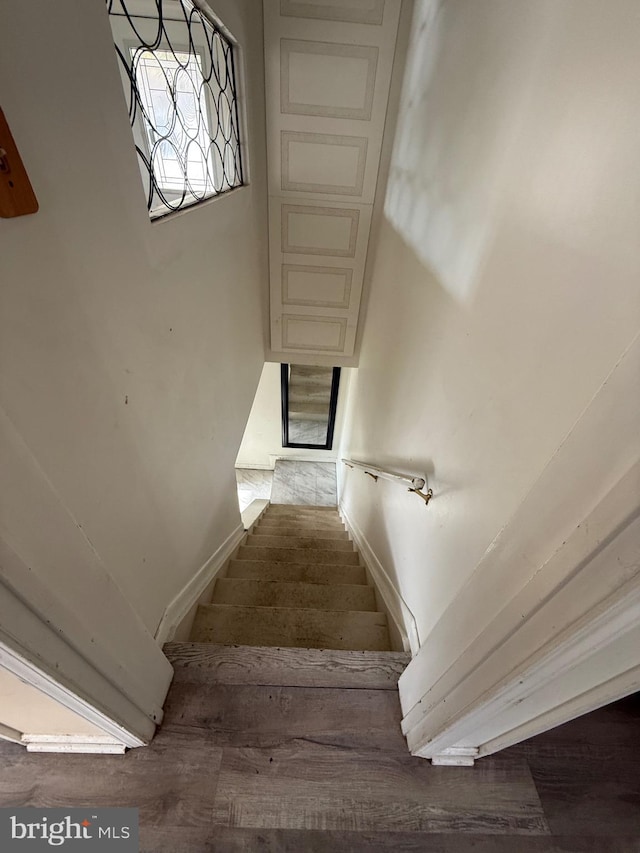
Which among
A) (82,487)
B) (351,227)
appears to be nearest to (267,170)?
(351,227)

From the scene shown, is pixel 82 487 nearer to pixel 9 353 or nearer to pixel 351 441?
pixel 9 353

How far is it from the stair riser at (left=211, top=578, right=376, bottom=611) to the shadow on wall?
5.24 feet

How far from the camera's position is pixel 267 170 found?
2.45 metres

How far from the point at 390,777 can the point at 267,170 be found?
3177 millimetres

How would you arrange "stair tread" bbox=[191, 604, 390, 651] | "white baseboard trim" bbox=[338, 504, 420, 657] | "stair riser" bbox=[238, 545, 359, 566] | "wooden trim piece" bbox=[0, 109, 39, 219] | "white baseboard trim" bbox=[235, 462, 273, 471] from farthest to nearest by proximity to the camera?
1. "white baseboard trim" bbox=[235, 462, 273, 471]
2. "stair riser" bbox=[238, 545, 359, 566]
3. "stair tread" bbox=[191, 604, 390, 651]
4. "white baseboard trim" bbox=[338, 504, 420, 657]
5. "wooden trim piece" bbox=[0, 109, 39, 219]

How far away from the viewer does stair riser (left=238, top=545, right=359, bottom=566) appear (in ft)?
8.29

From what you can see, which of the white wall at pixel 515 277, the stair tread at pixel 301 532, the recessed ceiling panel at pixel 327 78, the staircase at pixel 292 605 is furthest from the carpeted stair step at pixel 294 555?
the recessed ceiling panel at pixel 327 78

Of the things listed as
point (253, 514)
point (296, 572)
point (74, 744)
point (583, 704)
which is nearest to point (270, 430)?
point (253, 514)

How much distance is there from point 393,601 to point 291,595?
1.97 ft

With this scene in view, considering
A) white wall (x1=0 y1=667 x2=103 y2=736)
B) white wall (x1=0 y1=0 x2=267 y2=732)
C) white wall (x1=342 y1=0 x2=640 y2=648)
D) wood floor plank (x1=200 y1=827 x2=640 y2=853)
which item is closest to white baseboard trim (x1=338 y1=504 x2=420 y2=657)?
white wall (x1=342 y1=0 x2=640 y2=648)

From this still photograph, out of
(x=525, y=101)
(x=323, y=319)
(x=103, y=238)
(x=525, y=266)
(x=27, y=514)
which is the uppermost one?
(x=323, y=319)

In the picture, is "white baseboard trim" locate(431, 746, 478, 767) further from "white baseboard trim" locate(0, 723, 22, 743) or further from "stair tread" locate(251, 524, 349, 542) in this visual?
"stair tread" locate(251, 524, 349, 542)

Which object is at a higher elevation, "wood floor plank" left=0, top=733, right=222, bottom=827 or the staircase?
the staircase

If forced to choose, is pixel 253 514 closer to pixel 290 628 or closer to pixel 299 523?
pixel 299 523
